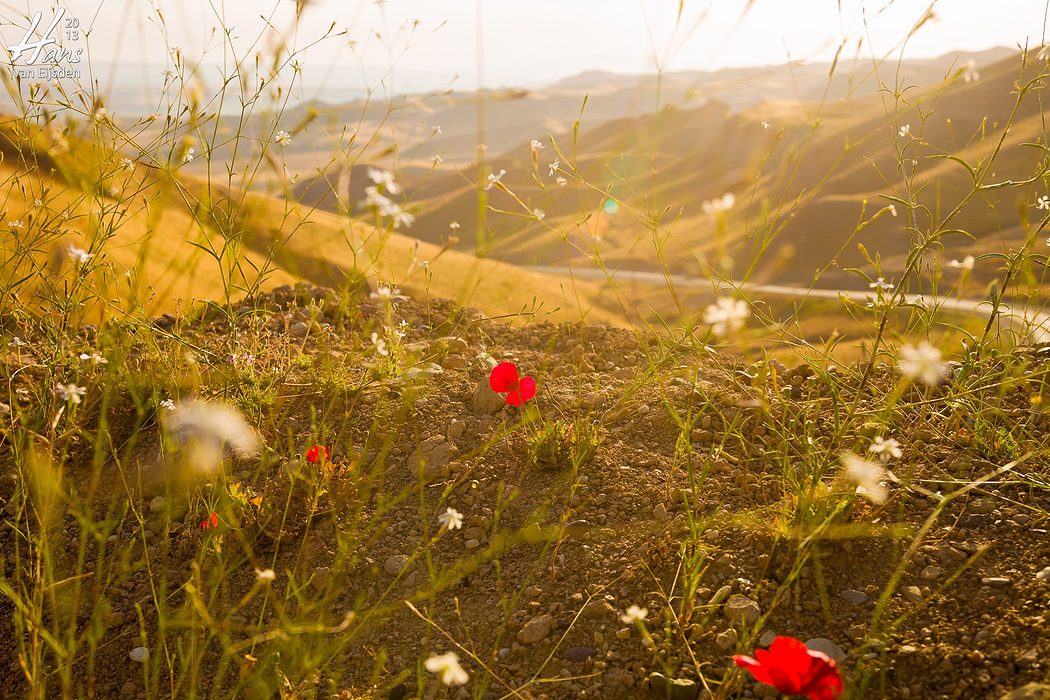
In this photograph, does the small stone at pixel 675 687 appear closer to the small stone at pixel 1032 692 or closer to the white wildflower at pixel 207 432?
the small stone at pixel 1032 692

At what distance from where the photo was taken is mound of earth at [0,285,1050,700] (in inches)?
53.9

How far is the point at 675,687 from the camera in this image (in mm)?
1311

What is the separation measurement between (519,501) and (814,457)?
0.76 metres

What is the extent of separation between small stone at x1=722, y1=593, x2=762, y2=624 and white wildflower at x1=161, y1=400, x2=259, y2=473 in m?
1.37

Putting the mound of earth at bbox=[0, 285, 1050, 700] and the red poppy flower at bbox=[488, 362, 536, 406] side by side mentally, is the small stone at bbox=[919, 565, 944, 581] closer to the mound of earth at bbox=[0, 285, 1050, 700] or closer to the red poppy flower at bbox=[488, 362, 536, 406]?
the mound of earth at bbox=[0, 285, 1050, 700]

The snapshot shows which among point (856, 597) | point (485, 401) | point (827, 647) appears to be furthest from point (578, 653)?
point (485, 401)

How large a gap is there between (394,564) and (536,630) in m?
0.42

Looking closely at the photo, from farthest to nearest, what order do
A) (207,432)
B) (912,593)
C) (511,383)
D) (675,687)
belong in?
(207,432) < (511,383) < (912,593) < (675,687)

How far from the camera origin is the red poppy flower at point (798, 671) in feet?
3.35

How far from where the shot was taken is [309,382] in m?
2.31

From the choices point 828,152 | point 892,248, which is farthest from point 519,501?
point 828,152

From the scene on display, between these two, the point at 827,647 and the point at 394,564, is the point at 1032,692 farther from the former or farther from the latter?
the point at 394,564

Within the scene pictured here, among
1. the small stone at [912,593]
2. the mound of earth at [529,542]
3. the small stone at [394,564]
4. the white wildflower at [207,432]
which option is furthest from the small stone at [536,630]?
the white wildflower at [207,432]

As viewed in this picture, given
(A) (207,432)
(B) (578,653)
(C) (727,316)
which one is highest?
(C) (727,316)
